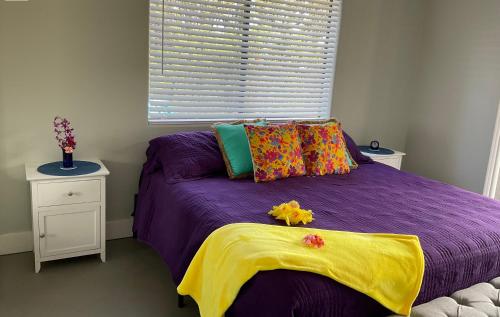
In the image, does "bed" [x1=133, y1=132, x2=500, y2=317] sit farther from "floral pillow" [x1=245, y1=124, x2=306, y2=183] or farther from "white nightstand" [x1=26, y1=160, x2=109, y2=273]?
"white nightstand" [x1=26, y1=160, x2=109, y2=273]

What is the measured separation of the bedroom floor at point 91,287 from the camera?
2227 mm

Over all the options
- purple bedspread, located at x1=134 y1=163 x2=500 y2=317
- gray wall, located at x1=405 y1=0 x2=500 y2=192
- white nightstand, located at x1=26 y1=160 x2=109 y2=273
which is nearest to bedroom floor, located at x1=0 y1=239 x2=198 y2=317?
white nightstand, located at x1=26 y1=160 x2=109 y2=273

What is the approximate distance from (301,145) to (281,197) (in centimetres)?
65

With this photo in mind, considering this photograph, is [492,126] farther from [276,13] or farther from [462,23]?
[276,13]

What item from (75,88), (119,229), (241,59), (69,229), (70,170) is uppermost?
(241,59)

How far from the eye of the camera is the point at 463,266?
181 cm

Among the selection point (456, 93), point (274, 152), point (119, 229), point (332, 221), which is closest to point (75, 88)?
point (119, 229)

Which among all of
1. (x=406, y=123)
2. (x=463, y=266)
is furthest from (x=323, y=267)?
(x=406, y=123)

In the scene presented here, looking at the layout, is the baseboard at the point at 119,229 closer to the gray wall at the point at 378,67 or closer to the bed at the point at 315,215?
the bed at the point at 315,215

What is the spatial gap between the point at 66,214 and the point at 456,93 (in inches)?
123

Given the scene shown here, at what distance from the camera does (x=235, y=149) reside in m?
2.74

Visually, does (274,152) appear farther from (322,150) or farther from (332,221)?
(332,221)

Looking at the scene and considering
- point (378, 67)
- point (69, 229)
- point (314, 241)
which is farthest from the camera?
point (378, 67)

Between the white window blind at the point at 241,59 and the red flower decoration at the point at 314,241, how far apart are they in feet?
5.51
